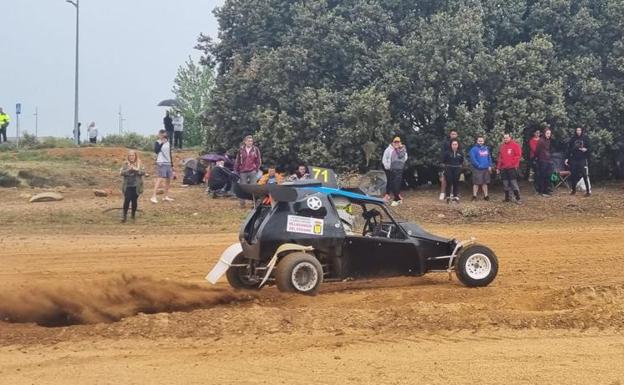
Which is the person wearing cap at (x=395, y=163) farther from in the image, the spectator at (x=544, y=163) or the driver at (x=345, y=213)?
the driver at (x=345, y=213)

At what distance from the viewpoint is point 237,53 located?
25547 mm

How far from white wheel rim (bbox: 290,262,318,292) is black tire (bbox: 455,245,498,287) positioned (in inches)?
82.9

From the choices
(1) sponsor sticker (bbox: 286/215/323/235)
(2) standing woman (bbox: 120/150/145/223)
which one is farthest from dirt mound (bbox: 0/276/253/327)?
(2) standing woman (bbox: 120/150/145/223)

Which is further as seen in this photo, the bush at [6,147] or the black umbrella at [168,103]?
the black umbrella at [168,103]

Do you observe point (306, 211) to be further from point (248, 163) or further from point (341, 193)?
point (248, 163)

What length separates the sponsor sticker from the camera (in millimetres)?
10047

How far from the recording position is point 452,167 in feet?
65.4

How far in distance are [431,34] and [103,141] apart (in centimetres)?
2290

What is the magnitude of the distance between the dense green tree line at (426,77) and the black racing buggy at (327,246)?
10550 mm

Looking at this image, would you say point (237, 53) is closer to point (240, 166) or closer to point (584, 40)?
point (240, 166)

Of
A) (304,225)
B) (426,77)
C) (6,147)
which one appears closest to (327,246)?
(304,225)

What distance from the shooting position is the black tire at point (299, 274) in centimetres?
968

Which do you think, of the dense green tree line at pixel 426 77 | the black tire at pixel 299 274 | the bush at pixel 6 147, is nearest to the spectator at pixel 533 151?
the dense green tree line at pixel 426 77

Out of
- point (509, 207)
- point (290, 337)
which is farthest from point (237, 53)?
point (290, 337)
